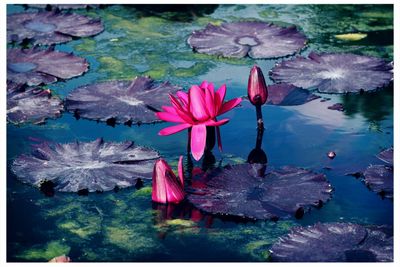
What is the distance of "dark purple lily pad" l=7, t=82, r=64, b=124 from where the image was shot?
3.91 metres

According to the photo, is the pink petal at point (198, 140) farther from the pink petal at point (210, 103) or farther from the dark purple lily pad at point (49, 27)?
the dark purple lily pad at point (49, 27)

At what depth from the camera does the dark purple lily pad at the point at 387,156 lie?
3.37 meters

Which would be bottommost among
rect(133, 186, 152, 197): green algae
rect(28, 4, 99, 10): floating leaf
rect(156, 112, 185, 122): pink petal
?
rect(133, 186, 152, 197): green algae

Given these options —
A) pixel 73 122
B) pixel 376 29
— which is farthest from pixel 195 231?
pixel 376 29

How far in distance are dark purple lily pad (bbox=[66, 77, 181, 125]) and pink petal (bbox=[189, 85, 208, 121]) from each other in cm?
59

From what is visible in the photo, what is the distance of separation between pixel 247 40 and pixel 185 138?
1.41 m

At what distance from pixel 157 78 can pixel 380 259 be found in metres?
2.18

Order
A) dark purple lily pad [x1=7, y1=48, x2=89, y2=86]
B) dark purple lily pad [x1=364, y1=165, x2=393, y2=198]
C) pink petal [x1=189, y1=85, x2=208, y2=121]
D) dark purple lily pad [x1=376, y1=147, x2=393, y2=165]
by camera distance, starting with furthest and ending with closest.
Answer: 1. dark purple lily pad [x1=7, y1=48, x2=89, y2=86]
2. dark purple lily pad [x1=376, y1=147, x2=393, y2=165]
3. pink petal [x1=189, y1=85, x2=208, y2=121]
4. dark purple lily pad [x1=364, y1=165, x2=393, y2=198]

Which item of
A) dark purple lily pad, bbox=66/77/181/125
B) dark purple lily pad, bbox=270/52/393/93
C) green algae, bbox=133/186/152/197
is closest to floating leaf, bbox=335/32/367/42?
dark purple lily pad, bbox=270/52/393/93

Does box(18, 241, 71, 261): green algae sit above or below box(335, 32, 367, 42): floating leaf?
below

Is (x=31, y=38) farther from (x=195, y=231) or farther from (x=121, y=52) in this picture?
(x=195, y=231)

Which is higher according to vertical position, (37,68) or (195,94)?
(195,94)

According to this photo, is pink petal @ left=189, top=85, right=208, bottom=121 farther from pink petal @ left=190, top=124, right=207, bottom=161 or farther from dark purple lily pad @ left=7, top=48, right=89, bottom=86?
dark purple lily pad @ left=7, top=48, right=89, bottom=86

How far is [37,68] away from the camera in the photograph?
4.50 metres
